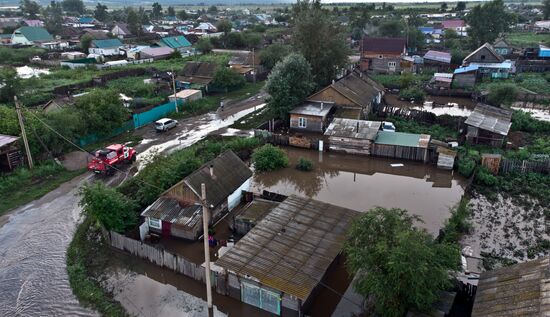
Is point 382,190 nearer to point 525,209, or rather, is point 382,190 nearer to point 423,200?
point 423,200

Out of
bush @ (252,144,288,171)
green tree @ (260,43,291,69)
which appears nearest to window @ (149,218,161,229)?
bush @ (252,144,288,171)

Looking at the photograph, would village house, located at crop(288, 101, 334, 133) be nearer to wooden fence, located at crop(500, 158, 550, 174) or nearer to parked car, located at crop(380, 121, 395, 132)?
parked car, located at crop(380, 121, 395, 132)

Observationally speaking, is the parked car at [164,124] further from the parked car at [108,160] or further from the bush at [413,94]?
the bush at [413,94]

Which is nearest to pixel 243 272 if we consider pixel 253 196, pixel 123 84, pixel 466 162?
pixel 253 196

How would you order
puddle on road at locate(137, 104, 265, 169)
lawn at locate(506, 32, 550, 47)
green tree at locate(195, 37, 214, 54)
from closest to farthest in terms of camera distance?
1. puddle on road at locate(137, 104, 265, 169)
2. green tree at locate(195, 37, 214, 54)
3. lawn at locate(506, 32, 550, 47)

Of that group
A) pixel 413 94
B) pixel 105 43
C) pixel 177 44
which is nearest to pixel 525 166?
pixel 413 94
